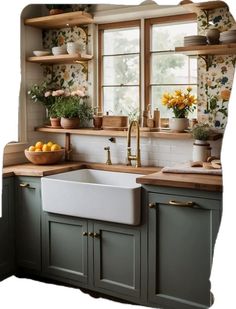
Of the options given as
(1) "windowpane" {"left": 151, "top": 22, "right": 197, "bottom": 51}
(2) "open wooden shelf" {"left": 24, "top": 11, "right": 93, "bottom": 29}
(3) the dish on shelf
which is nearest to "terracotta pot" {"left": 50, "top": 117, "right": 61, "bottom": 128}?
(3) the dish on shelf

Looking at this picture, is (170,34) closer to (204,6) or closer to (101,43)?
(204,6)

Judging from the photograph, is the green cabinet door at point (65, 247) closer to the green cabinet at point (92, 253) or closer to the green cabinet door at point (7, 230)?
the green cabinet at point (92, 253)

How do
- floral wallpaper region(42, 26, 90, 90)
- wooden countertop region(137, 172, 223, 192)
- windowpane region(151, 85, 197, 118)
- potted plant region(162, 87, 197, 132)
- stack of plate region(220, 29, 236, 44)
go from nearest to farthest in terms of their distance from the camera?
wooden countertop region(137, 172, 223, 192) → stack of plate region(220, 29, 236, 44) → potted plant region(162, 87, 197, 132) → windowpane region(151, 85, 197, 118) → floral wallpaper region(42, 26, 90, 90)

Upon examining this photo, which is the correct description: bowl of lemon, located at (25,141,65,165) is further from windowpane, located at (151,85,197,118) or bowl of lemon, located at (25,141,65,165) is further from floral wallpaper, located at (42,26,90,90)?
windowpane, located at (151,85,197,118)

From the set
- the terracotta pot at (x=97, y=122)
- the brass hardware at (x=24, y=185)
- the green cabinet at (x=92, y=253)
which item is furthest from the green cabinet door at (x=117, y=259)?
the terracotta pot at (x=97, y=122)

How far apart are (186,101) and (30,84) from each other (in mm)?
1459

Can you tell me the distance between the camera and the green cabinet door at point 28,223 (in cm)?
328

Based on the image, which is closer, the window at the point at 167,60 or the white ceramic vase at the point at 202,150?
the white ceramic vase at the point at 202,150

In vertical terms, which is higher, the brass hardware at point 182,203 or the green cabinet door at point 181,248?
the brass hardware at point 182,203

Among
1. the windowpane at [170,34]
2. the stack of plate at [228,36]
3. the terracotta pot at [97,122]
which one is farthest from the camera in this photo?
the terracotta pot at [97,122]

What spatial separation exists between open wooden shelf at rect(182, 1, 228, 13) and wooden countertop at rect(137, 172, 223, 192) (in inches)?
45.4

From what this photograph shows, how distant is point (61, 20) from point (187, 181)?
1896mm

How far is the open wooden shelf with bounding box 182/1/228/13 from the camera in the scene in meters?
2.95

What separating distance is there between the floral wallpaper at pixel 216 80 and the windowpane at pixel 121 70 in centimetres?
60
